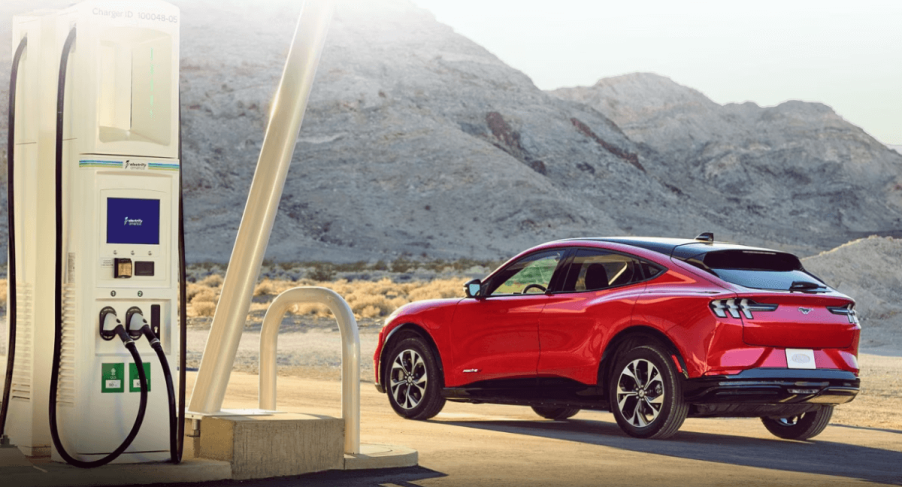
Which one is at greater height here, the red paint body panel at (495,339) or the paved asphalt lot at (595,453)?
the red paint body panel at (495,339)

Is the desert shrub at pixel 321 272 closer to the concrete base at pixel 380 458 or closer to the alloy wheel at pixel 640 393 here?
the alloy wheel at pixel 640 393

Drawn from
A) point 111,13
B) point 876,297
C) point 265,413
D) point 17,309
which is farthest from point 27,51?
point 876,297

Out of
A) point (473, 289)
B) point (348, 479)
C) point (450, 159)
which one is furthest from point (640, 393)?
point (450, 159)

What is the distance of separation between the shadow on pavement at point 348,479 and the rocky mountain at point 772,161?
A: 4648 inches

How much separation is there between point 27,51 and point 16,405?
2.30 m

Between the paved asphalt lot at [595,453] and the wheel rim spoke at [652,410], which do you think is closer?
the paved asphalt lot at [595,453]

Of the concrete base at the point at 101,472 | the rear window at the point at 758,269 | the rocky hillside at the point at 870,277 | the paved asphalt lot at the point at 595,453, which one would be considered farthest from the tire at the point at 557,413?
the rocky hillside at the point at 870,277

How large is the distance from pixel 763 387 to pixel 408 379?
12.6ft

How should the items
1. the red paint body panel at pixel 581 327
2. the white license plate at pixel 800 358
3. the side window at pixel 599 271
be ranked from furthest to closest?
the side window at pixel 599 271, the red paint body panel at pixel 581 327, the white license plate at pixel 800 358

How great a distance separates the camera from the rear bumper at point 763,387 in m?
11.6

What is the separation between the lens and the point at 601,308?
1248 cm

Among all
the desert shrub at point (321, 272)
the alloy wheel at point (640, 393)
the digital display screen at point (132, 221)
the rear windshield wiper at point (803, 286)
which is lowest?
the alloy wheel at point (640, 393)

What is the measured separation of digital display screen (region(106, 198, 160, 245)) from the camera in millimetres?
8875

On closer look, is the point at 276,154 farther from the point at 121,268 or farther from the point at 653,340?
the point at 653,340
